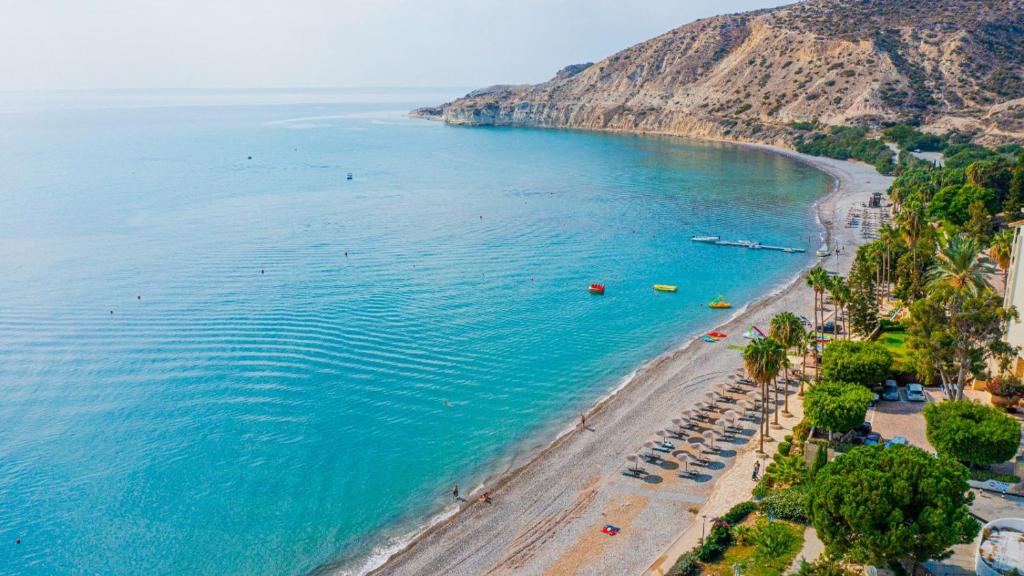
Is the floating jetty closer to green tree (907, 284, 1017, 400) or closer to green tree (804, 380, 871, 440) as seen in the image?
green tree (907, 284, 1017, 400)

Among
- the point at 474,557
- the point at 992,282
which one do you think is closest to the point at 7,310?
the point at 474,557

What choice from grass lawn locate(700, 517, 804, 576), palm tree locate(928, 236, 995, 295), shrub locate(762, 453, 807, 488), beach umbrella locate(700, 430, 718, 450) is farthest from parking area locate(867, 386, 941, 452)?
grass lawn locate(700, 517, 804, 576)

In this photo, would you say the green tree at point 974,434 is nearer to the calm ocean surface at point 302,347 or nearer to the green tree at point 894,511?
the green tree at point 894,511

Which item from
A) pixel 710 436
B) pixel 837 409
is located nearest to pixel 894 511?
pixel 837 409

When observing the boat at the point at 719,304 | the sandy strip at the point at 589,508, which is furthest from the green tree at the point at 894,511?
the boat at the point at 719,304

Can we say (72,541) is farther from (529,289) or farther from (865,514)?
(529,289)
